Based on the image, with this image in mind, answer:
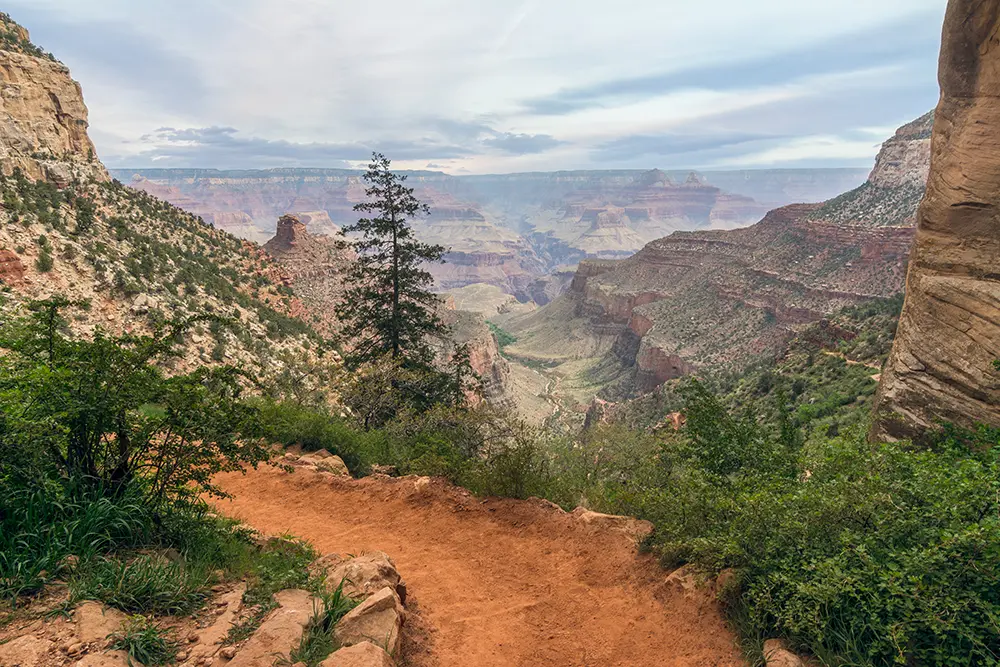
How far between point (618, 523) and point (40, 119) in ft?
127

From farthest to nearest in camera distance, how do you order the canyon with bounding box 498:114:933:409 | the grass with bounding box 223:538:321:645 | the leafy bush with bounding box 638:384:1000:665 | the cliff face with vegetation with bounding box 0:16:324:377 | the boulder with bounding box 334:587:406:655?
the canyon with bounding box 498:114:933:409, the cliff face with vegetation with bounding box 0:16:324:377, the boulder with bounding box 334:587:406:655, the grass with bounding box 223:538:321:645, the leafy bush with bounding box 638:384:1000:665

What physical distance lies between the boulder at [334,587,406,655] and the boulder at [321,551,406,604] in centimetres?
35

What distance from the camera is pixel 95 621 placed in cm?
417

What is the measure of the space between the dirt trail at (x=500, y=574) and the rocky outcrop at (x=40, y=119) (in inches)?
1095

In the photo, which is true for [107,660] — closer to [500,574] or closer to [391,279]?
[500,574]

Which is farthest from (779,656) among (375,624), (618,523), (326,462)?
(326,462)

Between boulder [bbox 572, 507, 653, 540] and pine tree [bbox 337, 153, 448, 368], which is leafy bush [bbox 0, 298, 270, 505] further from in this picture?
pine tree [bbox 337, 153, 448, 368]

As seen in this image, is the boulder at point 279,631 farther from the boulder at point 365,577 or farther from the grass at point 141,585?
the grass at point 141,585

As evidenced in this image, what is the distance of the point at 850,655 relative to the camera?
4355mm

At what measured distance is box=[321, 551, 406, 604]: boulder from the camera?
569 centimetres

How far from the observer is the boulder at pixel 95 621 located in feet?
13.2

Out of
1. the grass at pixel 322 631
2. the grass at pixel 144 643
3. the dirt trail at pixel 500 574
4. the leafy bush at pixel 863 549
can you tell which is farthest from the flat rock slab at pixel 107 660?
the leafy bush at pixel 863 549

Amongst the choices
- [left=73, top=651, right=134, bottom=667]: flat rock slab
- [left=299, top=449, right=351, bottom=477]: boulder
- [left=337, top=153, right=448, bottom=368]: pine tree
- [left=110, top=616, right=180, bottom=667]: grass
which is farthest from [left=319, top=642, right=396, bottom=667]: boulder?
[left=337, top=153, right=448, bottom=368]: pine tree

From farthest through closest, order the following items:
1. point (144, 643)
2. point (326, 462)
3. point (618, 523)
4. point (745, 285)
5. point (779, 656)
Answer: point (745, 285)
point (326, 462)
point (618, 523)
point (779, 656)
point (144, 643)
